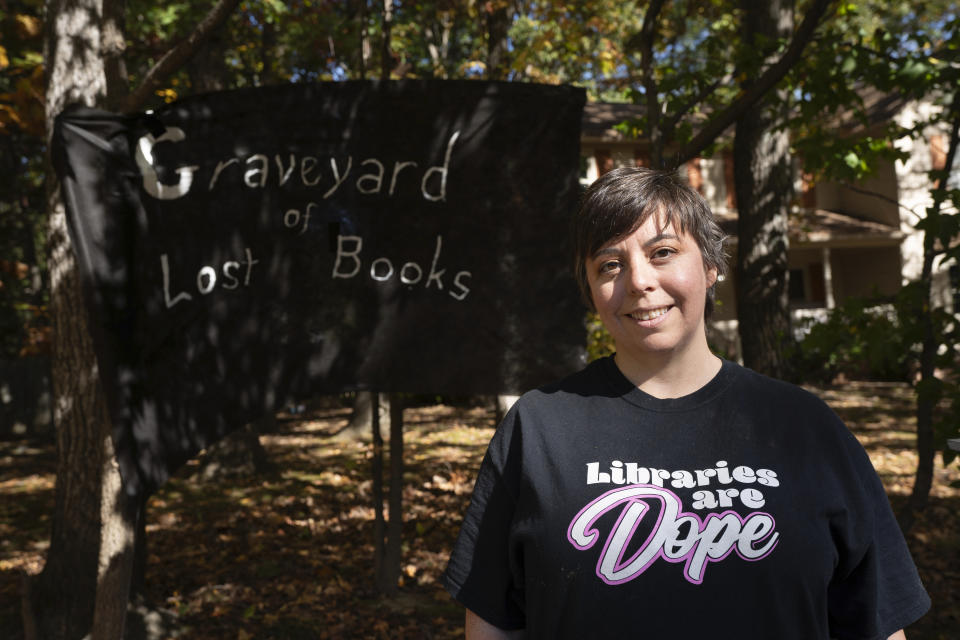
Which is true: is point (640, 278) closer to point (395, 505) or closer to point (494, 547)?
point (494, 547)

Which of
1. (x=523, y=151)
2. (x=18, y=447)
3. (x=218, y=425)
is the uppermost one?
(x=523, y=151)

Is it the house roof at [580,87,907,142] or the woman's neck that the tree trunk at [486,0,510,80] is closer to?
the woman's neck

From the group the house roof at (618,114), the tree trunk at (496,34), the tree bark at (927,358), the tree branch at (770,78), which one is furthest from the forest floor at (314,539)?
the house roof at (618,114)

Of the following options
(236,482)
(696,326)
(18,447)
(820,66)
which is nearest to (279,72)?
(18,447)

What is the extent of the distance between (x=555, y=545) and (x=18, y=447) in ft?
55.0

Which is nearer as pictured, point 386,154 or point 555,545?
point 555,545

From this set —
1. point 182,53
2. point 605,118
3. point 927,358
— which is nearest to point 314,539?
point 182,53

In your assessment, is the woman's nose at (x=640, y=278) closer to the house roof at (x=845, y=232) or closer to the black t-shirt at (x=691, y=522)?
the black t-shirt at (x=691, y=522)

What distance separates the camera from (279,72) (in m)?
17.4

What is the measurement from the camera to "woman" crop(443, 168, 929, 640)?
1.59m

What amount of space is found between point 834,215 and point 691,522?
2377cm

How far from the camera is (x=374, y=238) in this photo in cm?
468

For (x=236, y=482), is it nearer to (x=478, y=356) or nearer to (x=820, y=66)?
(x=478, y=356)

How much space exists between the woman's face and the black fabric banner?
281 cm
